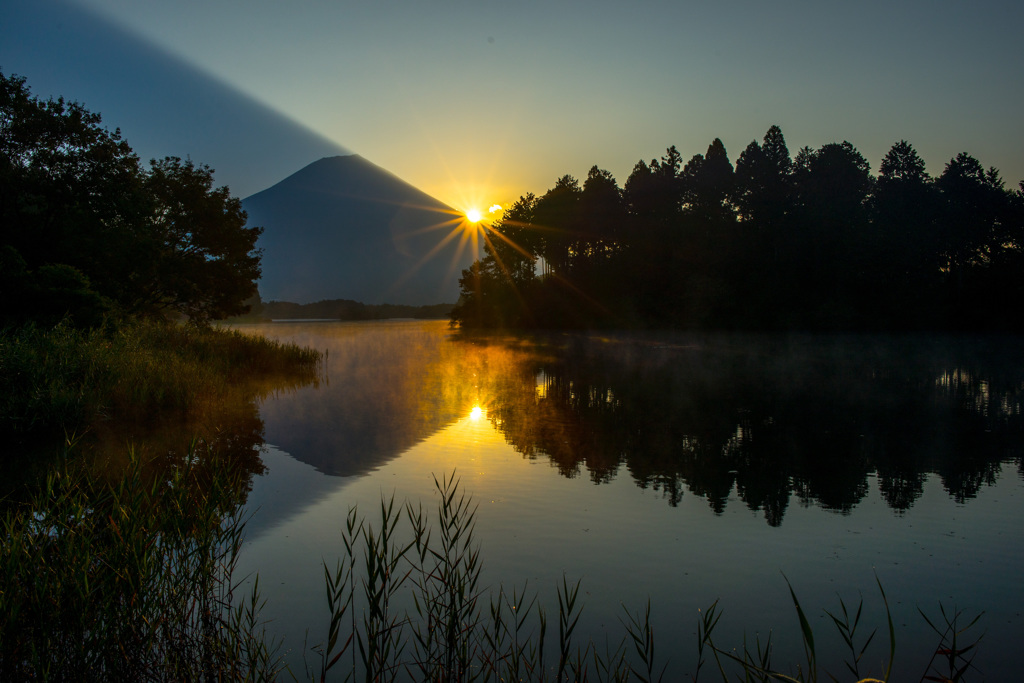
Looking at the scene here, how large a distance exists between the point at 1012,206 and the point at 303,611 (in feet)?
209

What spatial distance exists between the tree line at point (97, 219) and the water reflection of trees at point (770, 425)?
1401cm

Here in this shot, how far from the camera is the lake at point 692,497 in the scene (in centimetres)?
438

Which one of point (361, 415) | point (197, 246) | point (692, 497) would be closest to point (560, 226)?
point (197, 246)

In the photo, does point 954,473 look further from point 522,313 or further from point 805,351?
point 522,313

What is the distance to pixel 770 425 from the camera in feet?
38.7

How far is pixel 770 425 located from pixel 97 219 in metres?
27.2

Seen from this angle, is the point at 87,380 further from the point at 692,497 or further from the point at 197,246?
the point at 197,246

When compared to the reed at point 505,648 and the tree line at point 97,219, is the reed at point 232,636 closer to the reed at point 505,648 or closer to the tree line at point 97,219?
the reed at point 505,648

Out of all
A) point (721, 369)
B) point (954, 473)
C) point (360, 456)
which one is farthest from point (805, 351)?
point (360, 456)

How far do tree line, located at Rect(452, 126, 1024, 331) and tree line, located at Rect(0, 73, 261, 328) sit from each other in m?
36.7

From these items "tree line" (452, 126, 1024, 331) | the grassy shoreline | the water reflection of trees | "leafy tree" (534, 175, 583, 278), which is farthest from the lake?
"leafy tree" (534, 175, 583, 278)

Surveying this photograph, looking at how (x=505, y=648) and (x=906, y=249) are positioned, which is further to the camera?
(x=906, y=249)

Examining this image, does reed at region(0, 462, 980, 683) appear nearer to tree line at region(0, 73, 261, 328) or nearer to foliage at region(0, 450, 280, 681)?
foliage at region(0, 450, 280, 681)

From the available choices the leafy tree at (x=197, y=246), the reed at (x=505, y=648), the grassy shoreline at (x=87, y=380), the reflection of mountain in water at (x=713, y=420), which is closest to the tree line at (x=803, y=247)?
the reflection of mountain in water at (x=713, y=420)
